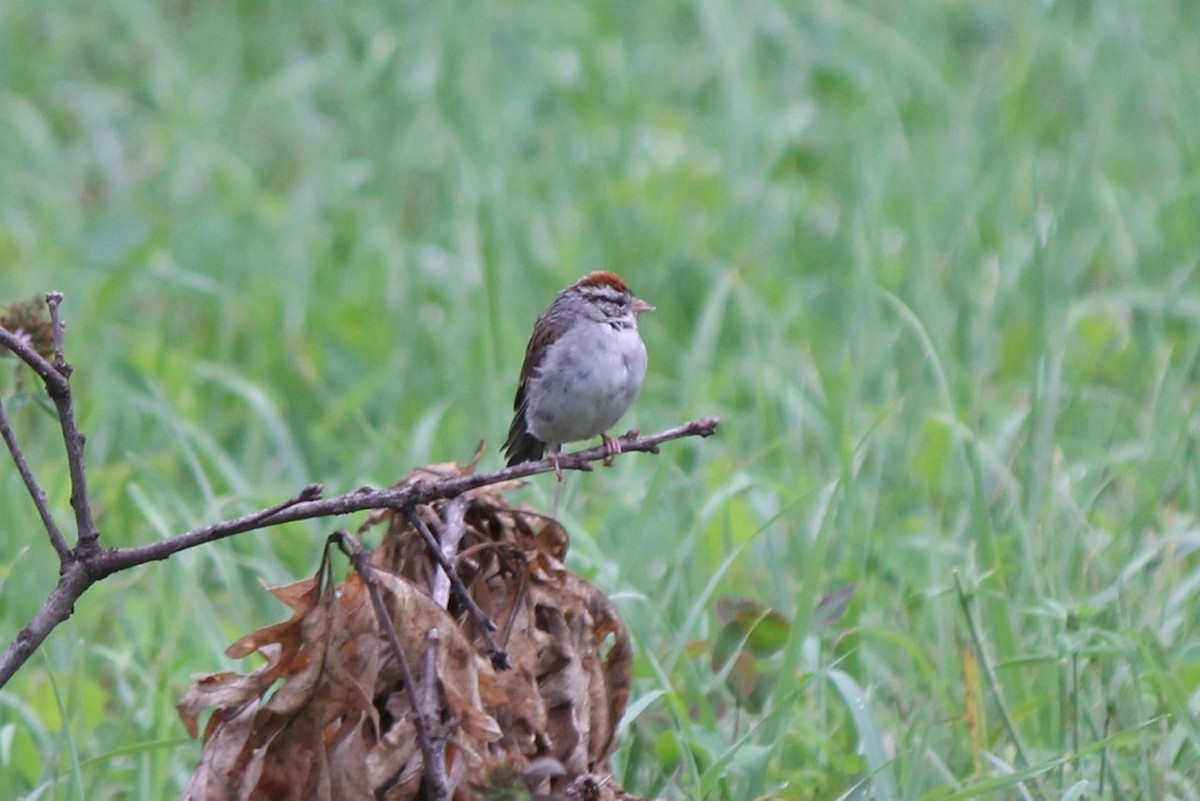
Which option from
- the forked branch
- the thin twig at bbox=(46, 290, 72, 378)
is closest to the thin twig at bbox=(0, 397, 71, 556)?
the forked branch

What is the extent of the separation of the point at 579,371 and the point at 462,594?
1334 millimetres

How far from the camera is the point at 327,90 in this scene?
788cm

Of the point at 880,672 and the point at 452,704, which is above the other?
the point at 452,704

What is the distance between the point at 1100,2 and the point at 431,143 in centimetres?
295

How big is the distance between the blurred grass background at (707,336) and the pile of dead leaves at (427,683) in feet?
1.41

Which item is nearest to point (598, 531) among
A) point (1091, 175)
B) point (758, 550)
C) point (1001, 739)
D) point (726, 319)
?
point (758, 550)

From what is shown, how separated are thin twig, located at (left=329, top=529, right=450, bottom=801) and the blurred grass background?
717mm

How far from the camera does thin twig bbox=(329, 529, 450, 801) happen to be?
6.66ft

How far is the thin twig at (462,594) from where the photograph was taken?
6.94ft

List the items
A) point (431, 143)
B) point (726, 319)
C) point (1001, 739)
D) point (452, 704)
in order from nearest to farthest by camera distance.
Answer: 1. point (452, 704)
2. point (1001, 739)
3. point (726, 319)
4. point (431, 143)

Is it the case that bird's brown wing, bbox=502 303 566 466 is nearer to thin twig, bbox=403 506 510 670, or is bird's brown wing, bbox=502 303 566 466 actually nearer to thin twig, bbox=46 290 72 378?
thin twig, bbox=403 506 510 670

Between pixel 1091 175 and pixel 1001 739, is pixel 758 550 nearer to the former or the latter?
pixel 1001 739

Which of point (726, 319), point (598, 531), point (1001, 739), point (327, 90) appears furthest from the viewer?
point (327, 90)

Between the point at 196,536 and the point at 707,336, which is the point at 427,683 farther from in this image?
the point at 707,336
